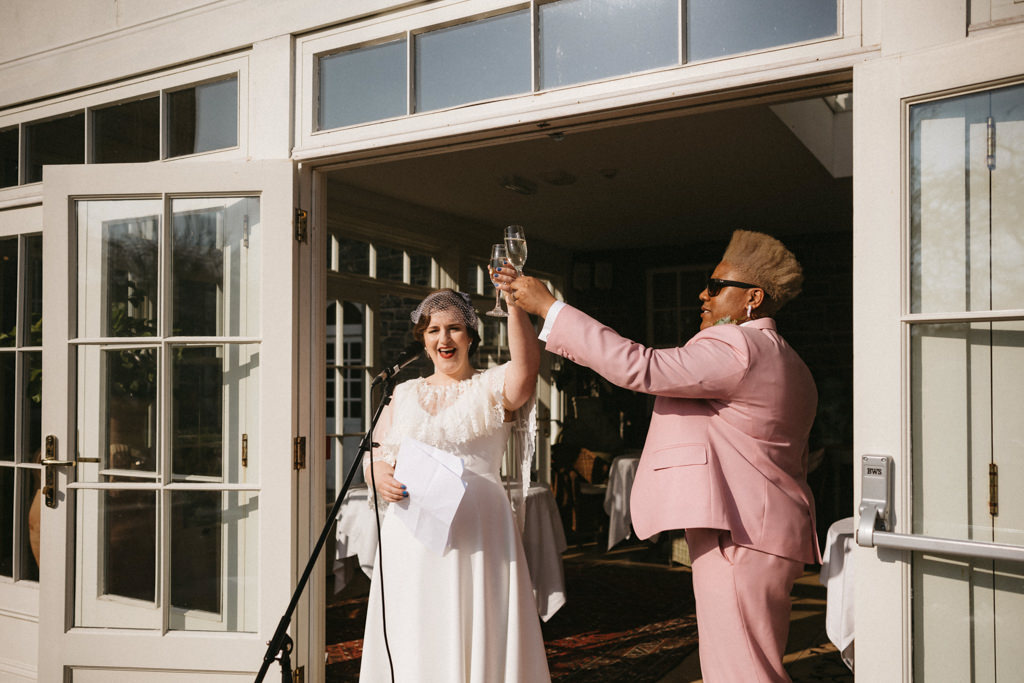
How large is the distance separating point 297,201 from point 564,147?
7.76 feet

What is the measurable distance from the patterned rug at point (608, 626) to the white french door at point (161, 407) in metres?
1.17

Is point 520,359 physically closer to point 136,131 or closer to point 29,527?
point 136,131

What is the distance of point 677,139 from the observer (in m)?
4.73

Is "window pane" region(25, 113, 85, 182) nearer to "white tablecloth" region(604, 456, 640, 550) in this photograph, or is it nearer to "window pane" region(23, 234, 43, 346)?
"window pane" region(23, 234, 43, 346)

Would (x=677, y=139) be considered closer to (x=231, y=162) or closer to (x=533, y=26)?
(x=533, y=26)

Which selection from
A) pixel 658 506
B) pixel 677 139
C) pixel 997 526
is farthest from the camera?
pixel 677 139

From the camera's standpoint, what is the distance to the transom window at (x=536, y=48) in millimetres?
2139

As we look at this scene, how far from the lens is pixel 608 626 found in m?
4.58

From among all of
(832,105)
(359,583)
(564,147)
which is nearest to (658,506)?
(564,147)

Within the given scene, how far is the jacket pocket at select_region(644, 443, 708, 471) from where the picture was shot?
6.67 ft

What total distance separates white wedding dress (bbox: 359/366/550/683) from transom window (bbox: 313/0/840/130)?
0.98m

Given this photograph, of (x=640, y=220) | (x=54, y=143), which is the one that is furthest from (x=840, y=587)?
(x=640, y=220)

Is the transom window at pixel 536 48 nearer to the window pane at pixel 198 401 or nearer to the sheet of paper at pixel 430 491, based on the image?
the window pane at pixel 198 401

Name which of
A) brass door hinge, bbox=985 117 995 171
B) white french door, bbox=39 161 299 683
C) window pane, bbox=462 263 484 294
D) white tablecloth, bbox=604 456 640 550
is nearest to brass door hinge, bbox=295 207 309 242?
white french door, bbox=39 161 299 683
